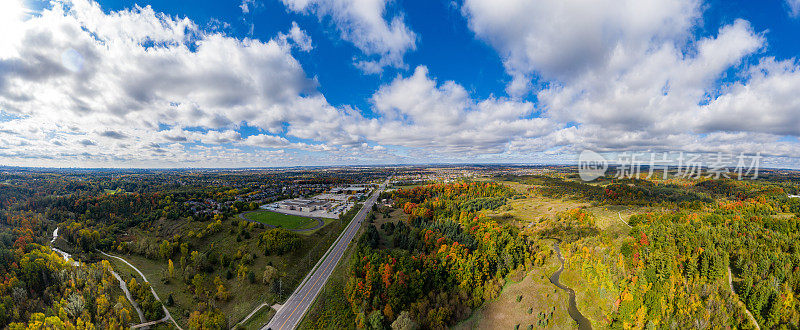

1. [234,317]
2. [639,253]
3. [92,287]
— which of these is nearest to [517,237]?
[639,253]

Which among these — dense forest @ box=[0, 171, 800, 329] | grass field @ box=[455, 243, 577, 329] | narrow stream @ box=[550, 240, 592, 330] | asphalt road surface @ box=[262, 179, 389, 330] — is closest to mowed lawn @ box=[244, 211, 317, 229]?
dense forest @ box=[0, 171, 800, 329]

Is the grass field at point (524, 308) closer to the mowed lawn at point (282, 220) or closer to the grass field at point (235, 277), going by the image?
the grass field at point (235, 277)

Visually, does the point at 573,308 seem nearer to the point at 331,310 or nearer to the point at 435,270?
the point at 435,270

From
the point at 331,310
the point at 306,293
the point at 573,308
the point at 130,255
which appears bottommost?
the point at 573,308

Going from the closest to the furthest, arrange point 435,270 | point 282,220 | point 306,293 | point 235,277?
point 306,293 < point 435,270 < point 235,277 < point 282,220

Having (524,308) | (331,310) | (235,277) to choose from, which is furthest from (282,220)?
(524,308)

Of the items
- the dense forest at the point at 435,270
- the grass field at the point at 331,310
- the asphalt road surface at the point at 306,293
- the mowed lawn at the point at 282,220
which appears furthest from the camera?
the mowed lawn at the point at 282,220

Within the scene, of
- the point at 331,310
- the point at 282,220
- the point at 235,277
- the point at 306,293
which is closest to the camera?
the point at 331,310

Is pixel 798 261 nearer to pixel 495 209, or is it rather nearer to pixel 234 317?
pixel 495 209

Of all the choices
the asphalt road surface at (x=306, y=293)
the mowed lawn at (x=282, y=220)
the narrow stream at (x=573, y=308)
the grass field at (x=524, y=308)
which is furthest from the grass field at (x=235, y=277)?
the narrow stream at (x=573, y=308)
